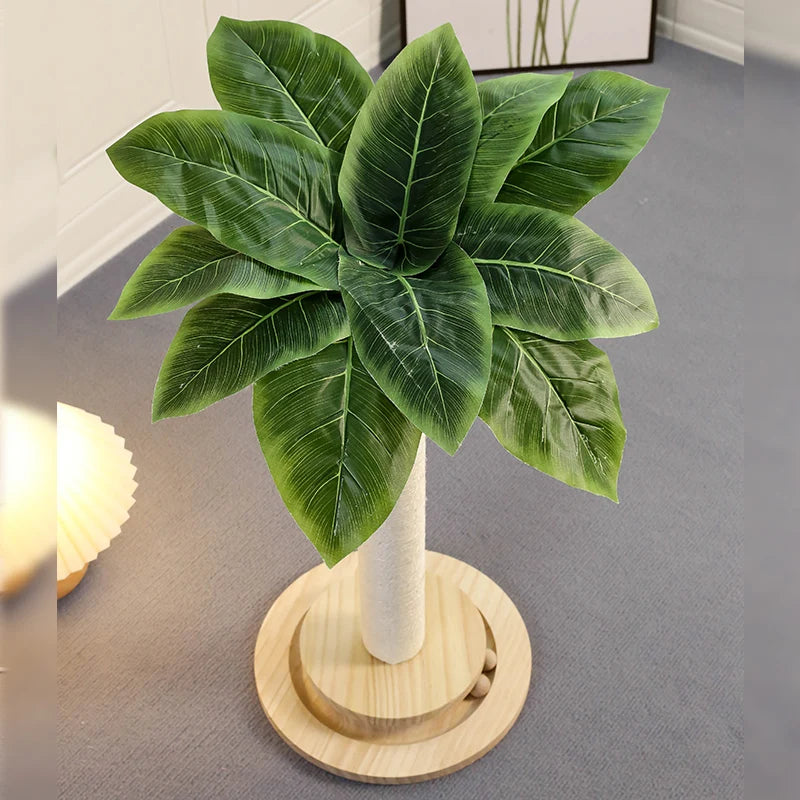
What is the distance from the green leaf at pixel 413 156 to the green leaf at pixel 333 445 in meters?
0.10

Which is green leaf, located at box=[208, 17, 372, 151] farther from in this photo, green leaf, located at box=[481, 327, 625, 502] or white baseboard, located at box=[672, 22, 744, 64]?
white baseboard, located at box=[672, 22, 744, 64]

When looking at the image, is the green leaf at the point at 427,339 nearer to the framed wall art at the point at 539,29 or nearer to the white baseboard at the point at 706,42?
the framed wall art at the point at 539,29

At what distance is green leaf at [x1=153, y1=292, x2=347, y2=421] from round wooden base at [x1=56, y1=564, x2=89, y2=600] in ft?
2.57

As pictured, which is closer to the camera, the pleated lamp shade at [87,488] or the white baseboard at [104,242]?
the pleated lamp shade at [87,488]

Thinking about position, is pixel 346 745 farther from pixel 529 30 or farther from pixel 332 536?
pixel 529 30

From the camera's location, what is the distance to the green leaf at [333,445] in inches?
29.1

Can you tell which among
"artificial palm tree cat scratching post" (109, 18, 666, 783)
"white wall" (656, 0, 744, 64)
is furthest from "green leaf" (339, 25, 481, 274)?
"white wall" (656, 0, 744, 64)

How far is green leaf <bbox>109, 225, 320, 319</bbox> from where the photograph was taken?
74cm

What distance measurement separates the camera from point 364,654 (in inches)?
53.2

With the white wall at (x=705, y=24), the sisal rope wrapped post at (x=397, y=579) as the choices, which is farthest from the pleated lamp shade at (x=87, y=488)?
the white wall at (x=705, y=24)

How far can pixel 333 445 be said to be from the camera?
0.75 metres

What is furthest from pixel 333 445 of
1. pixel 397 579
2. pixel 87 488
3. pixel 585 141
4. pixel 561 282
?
pixel 87 488

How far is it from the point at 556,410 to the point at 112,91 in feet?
4.80
